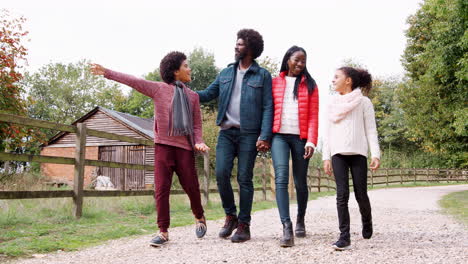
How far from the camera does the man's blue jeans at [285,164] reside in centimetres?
382

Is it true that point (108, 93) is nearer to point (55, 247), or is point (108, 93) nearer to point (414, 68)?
point (414, 68)

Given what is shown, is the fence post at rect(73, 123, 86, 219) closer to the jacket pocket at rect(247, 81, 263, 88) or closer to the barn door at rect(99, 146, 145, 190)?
the jacket pocket at rect(247, 81, 263, 88)

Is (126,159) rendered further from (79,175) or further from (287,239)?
(287,239)

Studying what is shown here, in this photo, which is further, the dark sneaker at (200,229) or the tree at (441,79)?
the tree at (441,79)

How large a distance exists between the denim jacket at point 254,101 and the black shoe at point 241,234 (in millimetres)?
817

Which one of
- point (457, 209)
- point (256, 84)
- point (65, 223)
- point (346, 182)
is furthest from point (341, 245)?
point (457, 209)

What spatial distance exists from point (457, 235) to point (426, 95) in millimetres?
17047

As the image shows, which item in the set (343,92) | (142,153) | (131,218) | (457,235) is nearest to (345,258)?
(343,92)

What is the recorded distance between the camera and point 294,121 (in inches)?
154

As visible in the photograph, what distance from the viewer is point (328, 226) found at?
16.9ft

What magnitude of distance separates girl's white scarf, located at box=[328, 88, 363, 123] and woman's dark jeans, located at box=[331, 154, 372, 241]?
0.34 m

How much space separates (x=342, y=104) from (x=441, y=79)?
14.6 meters

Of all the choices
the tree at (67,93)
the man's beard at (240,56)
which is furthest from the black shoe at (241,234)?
the tree at (67,93)

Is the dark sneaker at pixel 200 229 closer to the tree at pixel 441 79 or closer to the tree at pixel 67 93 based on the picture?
the tree at pixel 441 79
